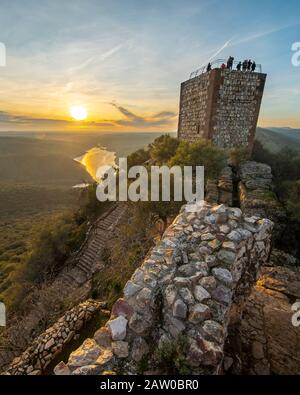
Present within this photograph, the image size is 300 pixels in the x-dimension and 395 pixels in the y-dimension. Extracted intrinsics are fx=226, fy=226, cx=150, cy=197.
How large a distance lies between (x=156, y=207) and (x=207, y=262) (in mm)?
6254

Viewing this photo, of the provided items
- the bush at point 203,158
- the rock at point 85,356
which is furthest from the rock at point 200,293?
the bush at point 203,158

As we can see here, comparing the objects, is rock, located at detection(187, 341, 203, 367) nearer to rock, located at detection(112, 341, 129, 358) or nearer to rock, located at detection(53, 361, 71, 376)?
rock, located at detection(112, 341, 129, 358)

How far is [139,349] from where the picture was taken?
3.02 metres

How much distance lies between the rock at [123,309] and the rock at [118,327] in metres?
0.06

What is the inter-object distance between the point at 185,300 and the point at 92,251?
1254 centimetres

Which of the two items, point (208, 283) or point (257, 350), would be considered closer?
point (208, 283)

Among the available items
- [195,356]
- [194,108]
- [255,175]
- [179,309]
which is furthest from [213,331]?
[194,108]

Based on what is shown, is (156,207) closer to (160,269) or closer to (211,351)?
(160,269)

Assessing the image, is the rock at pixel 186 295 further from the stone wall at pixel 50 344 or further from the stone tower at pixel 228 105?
the stone tower at pixel 228 105

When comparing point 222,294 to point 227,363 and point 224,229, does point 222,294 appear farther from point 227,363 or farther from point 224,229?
point 227,363

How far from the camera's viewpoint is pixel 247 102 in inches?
565

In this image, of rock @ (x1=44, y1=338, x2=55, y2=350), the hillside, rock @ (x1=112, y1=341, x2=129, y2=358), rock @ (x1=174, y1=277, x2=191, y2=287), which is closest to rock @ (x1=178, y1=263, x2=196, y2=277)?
rock @ (x1=174, y1=277, x2=191, y2=287)

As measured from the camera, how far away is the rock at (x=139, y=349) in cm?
298
